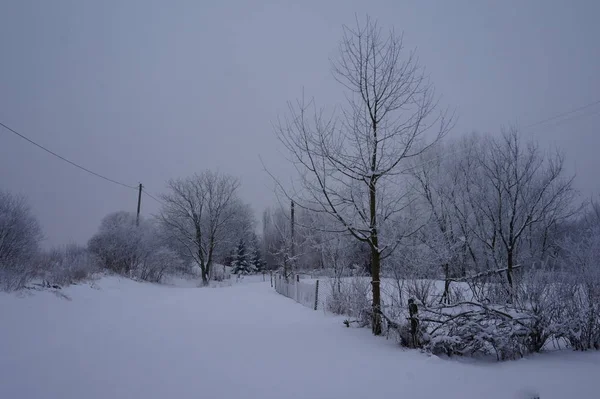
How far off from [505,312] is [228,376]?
12.9 feet

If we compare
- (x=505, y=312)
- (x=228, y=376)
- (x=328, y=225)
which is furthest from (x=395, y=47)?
(x=228, y=376)

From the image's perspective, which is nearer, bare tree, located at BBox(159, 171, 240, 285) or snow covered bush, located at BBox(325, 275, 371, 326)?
snow covered bush, located at BBox(325, 275, 371, 326)

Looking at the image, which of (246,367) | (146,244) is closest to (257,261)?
(146,244)

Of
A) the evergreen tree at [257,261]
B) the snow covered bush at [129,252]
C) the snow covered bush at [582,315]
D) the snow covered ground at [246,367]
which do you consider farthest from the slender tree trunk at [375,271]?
the evergreen tree at [257,261]

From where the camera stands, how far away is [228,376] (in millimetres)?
3912

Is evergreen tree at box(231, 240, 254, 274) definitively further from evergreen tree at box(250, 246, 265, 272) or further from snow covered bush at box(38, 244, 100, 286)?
snow covered bush at box(38, 244, 100, 286)

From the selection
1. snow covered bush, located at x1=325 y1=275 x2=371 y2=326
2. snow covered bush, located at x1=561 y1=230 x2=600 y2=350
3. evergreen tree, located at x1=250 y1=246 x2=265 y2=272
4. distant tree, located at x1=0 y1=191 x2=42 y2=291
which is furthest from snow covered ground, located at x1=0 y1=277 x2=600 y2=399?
evergreen tree, located at x1=250 y1=246 x2=265 y2=272

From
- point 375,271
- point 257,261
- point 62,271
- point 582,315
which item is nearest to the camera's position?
point 582,315

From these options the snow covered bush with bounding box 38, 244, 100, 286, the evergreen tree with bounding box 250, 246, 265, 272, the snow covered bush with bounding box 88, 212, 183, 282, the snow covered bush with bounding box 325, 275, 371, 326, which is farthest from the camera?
the evergreen tree with bounding box 250, 246, 265, 272

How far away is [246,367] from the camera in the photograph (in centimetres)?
425

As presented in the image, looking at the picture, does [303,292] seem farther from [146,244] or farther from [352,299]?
[146,244]

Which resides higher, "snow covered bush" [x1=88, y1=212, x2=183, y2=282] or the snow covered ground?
"snow covered bush" [x1=88, y1=212, x2=183, y2=282]

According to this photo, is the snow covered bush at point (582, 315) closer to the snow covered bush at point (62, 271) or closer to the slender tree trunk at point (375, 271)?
the slender tree trunk at point (375, 271)

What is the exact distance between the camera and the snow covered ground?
11.2 feet
